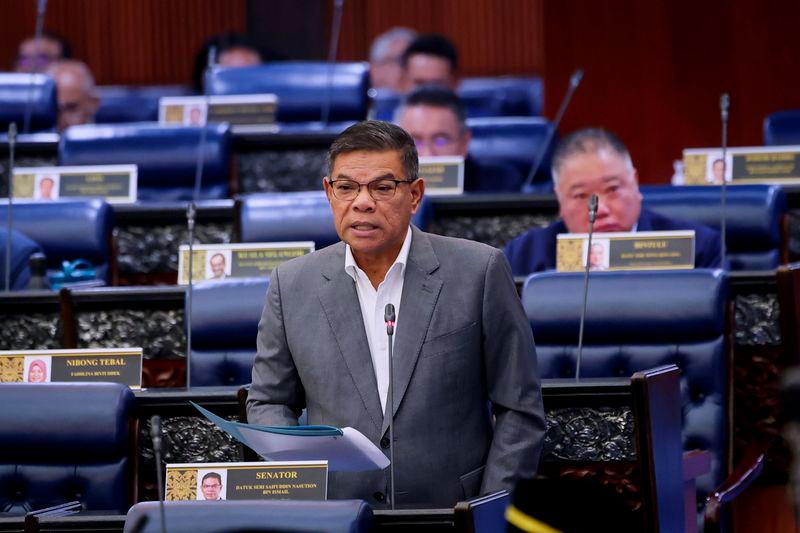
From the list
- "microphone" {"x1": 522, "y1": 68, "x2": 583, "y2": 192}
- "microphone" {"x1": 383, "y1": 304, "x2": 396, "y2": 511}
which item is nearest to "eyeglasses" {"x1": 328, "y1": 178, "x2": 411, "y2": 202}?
"microphone" {"x1": 383, "y1": 304, "x2": 396, "y2": 511}

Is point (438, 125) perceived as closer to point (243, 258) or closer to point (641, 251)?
point (243, 258)

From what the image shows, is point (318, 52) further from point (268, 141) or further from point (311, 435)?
point (311, 435)

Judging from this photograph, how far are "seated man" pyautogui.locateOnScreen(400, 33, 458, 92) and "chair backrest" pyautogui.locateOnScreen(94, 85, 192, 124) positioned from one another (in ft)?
5.31

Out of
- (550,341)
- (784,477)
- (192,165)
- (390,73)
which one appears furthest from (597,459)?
(390,73)

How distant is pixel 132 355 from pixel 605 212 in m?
1.55

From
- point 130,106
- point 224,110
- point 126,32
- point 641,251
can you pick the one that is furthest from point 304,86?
point 126,32

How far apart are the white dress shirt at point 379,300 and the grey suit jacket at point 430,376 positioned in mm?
21

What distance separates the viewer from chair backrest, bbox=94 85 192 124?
7.85 metres

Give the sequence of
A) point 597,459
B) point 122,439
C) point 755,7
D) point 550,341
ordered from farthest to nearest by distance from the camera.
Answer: point 755,7 → point 550,341 → point 597,459 → point 122,439

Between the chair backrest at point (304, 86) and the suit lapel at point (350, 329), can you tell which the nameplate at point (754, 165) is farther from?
the suit lapel at point (350, 329)

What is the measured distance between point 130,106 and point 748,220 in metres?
4.59

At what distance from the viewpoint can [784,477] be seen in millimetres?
3553

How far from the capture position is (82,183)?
16.2 ft

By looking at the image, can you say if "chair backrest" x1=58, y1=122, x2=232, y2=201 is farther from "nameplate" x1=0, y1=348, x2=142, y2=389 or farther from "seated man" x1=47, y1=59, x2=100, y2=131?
"nameplate" x1=0, y1=348, x2=142, y2=389
